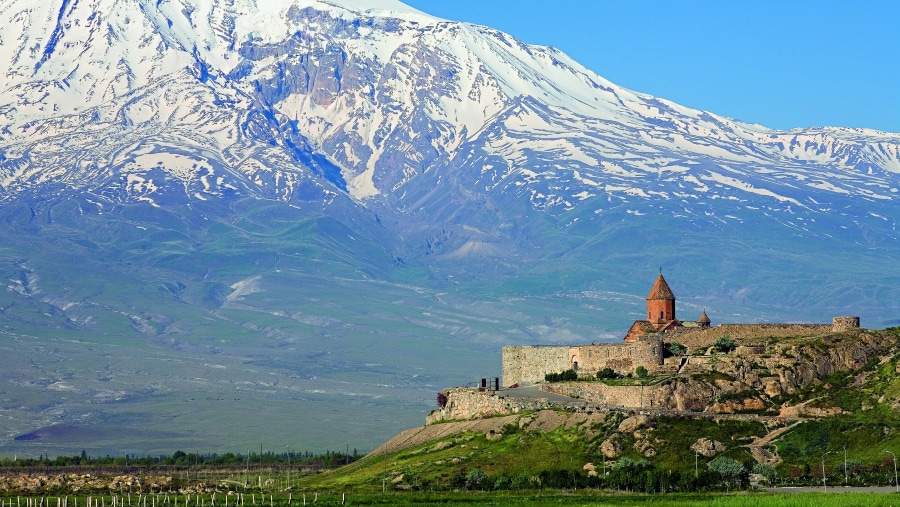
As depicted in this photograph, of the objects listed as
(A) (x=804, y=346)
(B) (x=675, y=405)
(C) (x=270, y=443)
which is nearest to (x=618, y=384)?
(B) (x=675, y=405)

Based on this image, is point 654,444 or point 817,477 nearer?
point 817,477

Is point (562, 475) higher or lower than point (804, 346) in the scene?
lower

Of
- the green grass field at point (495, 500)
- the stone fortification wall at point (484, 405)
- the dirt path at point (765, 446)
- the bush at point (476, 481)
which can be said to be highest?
the stone fortification wall at point (484, 405)

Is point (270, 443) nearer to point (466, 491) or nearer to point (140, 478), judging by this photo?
point (140, 478)

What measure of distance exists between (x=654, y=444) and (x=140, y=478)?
32.8 meters

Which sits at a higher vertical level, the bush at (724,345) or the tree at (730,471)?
the bush at (724,345)


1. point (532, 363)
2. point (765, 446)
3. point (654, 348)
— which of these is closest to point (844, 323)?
point (654, 348)

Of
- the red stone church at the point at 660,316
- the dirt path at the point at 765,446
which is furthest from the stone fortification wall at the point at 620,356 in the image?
the dirt path at the point at 765,446

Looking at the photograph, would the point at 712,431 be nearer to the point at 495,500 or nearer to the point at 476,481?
the point at 476,481

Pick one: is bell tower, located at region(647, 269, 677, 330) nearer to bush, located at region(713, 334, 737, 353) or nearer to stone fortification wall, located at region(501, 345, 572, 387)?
stone fortification wall, located at region(501, 345, 572, 387)

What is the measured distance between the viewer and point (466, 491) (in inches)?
3361

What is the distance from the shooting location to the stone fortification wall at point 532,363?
110 metres

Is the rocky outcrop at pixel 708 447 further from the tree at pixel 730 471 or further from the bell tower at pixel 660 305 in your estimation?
the bell tower at pixel 660 305

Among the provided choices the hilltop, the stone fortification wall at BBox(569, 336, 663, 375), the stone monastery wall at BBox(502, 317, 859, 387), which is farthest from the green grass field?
the stone monastery wall at BBox(502, 317, 859, 387)
